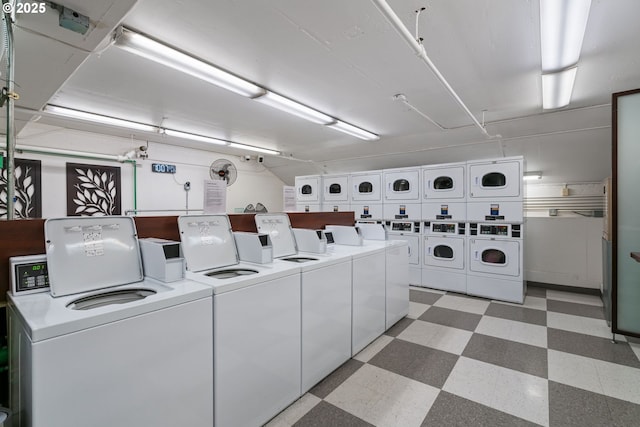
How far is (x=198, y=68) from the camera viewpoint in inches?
106

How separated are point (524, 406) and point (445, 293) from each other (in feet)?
8.75

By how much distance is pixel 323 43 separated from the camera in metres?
2.45

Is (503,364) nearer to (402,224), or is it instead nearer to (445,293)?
(445,293)

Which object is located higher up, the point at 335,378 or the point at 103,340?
the point at 103,340

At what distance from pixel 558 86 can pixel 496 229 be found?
1974mm

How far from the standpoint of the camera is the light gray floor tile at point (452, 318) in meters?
3.28

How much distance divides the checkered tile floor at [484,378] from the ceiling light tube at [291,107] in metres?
2.93

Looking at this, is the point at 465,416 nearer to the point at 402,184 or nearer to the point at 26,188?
the point at 402,184

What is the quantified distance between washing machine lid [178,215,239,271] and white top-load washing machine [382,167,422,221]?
350 cm

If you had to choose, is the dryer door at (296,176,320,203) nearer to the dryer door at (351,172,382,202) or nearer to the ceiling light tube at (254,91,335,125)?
the dryer door at (351,172,382,202)

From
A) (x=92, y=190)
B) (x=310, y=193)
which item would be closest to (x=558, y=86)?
(x=310, y=193)

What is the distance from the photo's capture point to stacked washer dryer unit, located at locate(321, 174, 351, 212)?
584 cm

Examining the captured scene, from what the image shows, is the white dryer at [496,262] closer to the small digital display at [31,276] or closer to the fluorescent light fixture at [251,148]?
the fluorescent light fixture at [251,148]

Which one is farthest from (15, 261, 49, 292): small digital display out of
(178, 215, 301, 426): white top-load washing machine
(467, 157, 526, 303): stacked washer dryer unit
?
(467, 157, 526, 303): stacked washer dryer unit
